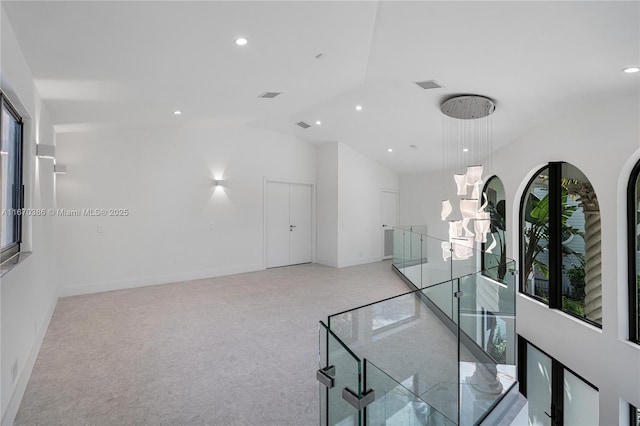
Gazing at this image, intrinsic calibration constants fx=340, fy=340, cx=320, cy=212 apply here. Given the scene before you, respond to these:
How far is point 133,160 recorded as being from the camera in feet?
19.3

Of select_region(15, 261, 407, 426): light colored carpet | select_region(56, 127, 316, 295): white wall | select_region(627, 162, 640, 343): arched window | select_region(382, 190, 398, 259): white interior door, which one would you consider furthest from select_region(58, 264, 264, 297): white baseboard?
select_region(627, 162, 640, 343): arched window

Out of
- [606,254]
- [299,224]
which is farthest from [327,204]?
[606,254]

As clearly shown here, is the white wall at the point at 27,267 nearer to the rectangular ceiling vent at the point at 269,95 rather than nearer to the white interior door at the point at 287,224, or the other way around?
the rectangular ceiling vent at the point at 269,95

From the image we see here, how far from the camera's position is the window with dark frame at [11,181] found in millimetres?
2545

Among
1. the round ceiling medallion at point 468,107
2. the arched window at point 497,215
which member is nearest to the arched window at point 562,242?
the arched window at point 497,215

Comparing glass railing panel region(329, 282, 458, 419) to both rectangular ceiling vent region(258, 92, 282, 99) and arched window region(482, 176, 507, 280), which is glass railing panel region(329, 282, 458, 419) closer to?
rectangular ceiling vent region(258, 92, 282, 99)

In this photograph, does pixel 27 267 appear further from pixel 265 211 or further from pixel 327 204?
pixel 327 204

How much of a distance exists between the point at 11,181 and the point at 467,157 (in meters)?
7.07

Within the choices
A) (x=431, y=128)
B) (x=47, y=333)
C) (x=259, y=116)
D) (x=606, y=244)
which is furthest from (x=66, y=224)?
(x=606, y=244)

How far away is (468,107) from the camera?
4.57m

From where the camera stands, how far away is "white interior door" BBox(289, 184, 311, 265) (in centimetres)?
A: 813

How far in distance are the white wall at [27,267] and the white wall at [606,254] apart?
5.21 m

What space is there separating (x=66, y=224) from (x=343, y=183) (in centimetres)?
537

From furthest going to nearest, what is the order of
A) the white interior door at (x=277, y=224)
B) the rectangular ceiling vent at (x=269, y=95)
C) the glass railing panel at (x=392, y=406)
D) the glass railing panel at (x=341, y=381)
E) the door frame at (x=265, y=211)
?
the white interior door at (x=277, y=224), the door frame at (x=265, y=211), the rectangular ceiling vent at (x=269, y=95), the glass railing panel at (x=392, y=406), the glass railing panel at (x=341, y=381)
